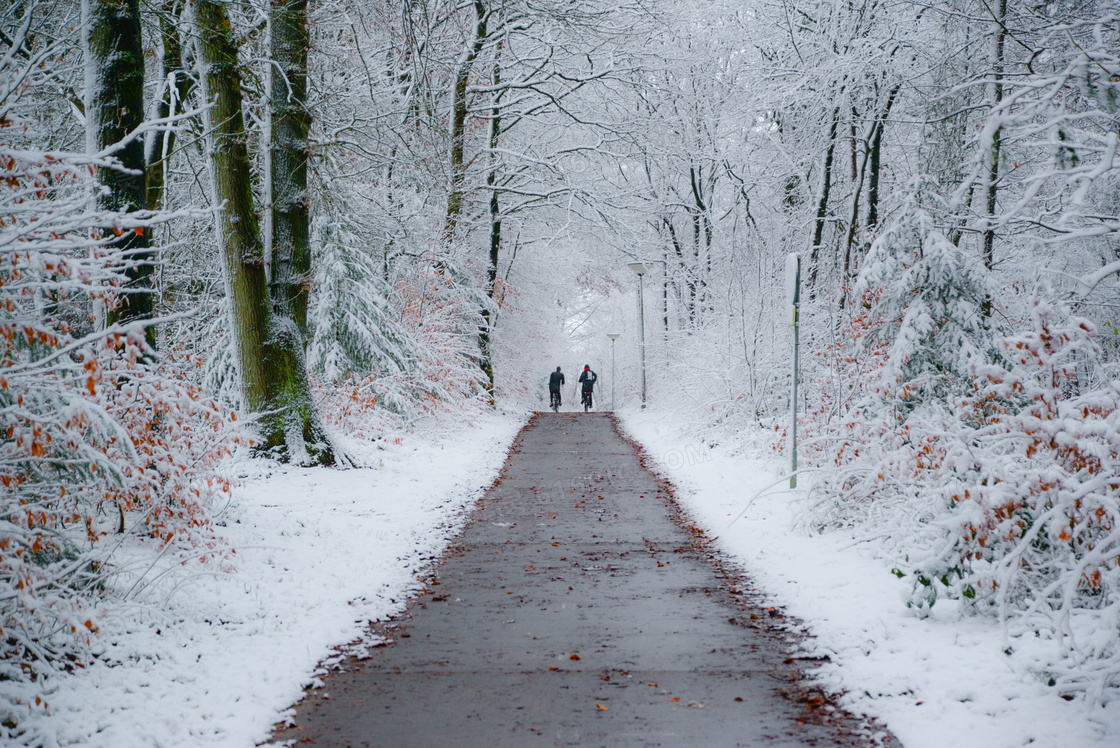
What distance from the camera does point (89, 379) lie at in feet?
11.8

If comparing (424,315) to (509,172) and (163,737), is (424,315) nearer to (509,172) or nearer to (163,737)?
(509,172)

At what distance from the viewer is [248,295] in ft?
32.9

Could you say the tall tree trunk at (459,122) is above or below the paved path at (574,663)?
above

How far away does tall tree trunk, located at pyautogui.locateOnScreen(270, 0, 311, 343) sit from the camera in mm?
10453

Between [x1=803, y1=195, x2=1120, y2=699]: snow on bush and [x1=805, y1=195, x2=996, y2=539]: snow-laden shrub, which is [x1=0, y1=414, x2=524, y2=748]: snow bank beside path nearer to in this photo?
[x1=803, y1=195, x2=1120, y2=699]: snow on bush

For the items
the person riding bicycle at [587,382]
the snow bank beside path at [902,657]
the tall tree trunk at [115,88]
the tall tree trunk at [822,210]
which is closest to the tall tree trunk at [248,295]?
the tall tree trunk at [115,88]

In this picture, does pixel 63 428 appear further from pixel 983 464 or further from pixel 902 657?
pixel 983 464

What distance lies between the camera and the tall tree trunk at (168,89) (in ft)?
26.6

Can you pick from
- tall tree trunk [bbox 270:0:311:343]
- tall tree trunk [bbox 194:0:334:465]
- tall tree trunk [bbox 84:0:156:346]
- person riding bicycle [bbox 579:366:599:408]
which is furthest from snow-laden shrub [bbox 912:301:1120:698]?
person riding bicycle [bbox 579:366:599:408]

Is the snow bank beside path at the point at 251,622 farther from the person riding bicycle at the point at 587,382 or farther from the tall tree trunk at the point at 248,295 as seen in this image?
the person riding bicycle at the point at 587,382

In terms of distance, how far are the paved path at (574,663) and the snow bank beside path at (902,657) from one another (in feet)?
1.08

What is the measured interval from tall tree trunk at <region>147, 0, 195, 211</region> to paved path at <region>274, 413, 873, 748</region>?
4.91 metres

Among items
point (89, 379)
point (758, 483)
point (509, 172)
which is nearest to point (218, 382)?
point (758, 483)

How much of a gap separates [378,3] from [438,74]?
868 centimetres
